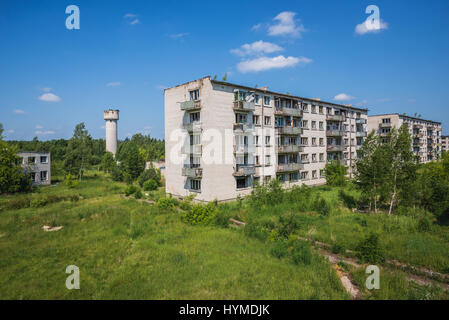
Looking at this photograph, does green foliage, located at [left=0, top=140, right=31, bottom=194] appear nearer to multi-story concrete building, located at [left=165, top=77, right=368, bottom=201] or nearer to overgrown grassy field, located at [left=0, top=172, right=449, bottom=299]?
overgrown grassy field, located at [left=0, top=172, right=449, bottom=299]

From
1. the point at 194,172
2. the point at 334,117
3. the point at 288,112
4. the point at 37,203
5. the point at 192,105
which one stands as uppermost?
the point at 334,117

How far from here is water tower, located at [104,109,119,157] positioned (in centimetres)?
7312

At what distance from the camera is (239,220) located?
21.2m

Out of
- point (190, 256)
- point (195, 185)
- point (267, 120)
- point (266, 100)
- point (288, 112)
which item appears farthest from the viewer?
point (288, 112)

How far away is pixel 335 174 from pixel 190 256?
107 ft

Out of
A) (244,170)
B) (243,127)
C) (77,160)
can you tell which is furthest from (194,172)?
(77,160)

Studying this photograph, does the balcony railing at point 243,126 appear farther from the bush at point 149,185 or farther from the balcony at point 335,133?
the balcony at point 335,133

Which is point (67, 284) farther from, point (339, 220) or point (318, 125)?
point (318, 125)

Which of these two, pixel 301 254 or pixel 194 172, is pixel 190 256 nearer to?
pixel 301 254

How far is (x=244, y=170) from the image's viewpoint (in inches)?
1123

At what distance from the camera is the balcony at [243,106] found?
28.1m

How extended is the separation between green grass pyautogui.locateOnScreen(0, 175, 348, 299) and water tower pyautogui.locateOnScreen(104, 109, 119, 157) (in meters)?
56.7

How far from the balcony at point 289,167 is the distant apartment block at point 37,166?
1554 inches

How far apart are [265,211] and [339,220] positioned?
20.3ft
